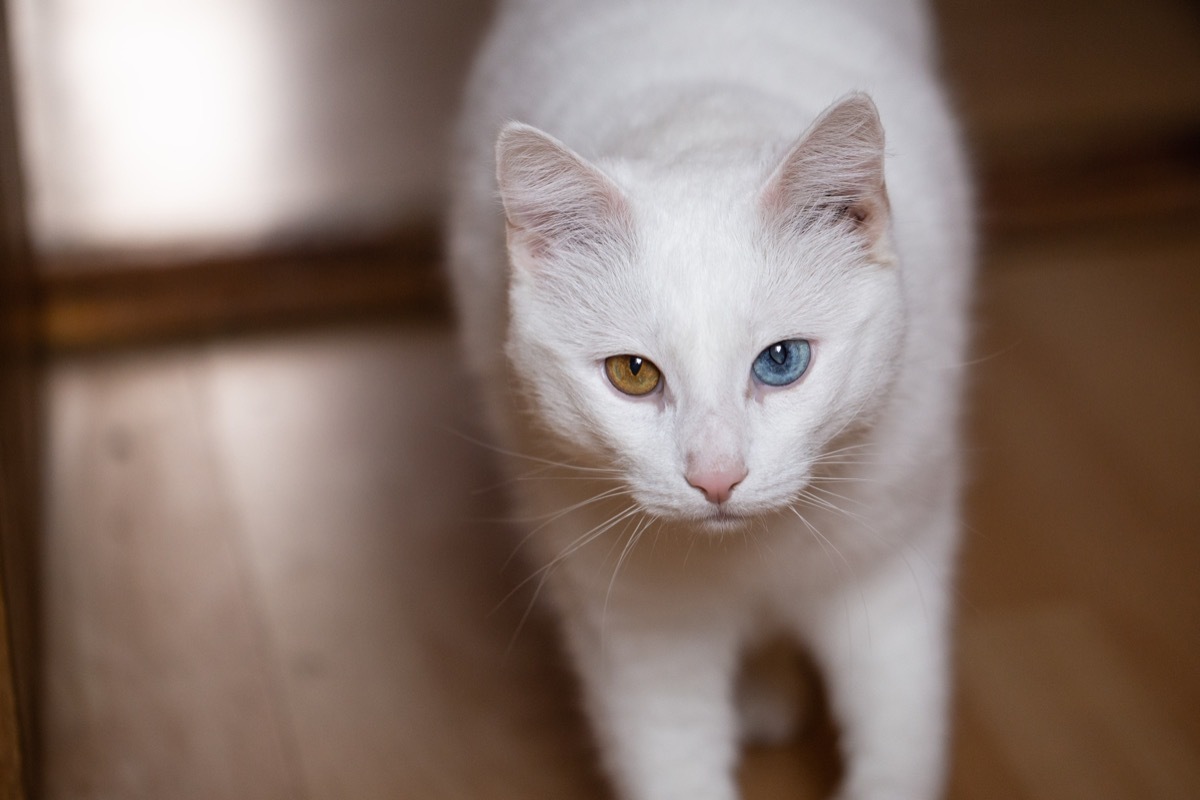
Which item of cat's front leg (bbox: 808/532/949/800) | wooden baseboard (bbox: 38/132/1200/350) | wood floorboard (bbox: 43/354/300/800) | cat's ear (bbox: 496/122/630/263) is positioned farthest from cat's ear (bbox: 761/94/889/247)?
wooden baseboard (bbox: 38/132/1200/350)

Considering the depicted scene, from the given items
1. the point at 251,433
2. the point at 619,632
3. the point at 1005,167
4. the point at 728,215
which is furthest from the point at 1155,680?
the point at 251,433

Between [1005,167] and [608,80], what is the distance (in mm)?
1158

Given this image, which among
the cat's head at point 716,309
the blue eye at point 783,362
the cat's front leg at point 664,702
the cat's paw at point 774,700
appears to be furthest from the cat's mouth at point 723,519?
the cat's paw at point 774,700

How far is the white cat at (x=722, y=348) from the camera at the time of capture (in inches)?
40.2

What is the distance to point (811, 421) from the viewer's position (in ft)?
3.39

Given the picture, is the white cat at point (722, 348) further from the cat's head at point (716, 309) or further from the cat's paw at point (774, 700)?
the cat's paw at point (774, 700)

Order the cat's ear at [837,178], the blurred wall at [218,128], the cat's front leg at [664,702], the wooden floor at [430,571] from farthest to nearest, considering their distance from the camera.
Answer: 1. the blurred wall at [218,128]
2. the wooden floor at [430,571]
3. the cat's front leg at [664,702]
4. the cat's ear at [837,178]

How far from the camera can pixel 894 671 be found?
1.28 m

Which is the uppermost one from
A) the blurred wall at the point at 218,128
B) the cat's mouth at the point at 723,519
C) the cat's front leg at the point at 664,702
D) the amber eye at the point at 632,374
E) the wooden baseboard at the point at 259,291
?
the blurred wall at the point at 218,128

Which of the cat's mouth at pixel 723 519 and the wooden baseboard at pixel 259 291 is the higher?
the wooden baseboard at pixel 259 291

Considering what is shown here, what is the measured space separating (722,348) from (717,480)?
0.32 feet

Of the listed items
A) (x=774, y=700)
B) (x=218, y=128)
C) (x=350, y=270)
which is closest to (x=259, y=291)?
(x=350, y=270)

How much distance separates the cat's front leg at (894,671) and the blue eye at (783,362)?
0.96ft

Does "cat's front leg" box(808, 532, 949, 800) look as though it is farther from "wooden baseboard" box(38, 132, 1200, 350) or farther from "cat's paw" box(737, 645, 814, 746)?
"wooden baseboard" box(38, 132, 1200, 350)
